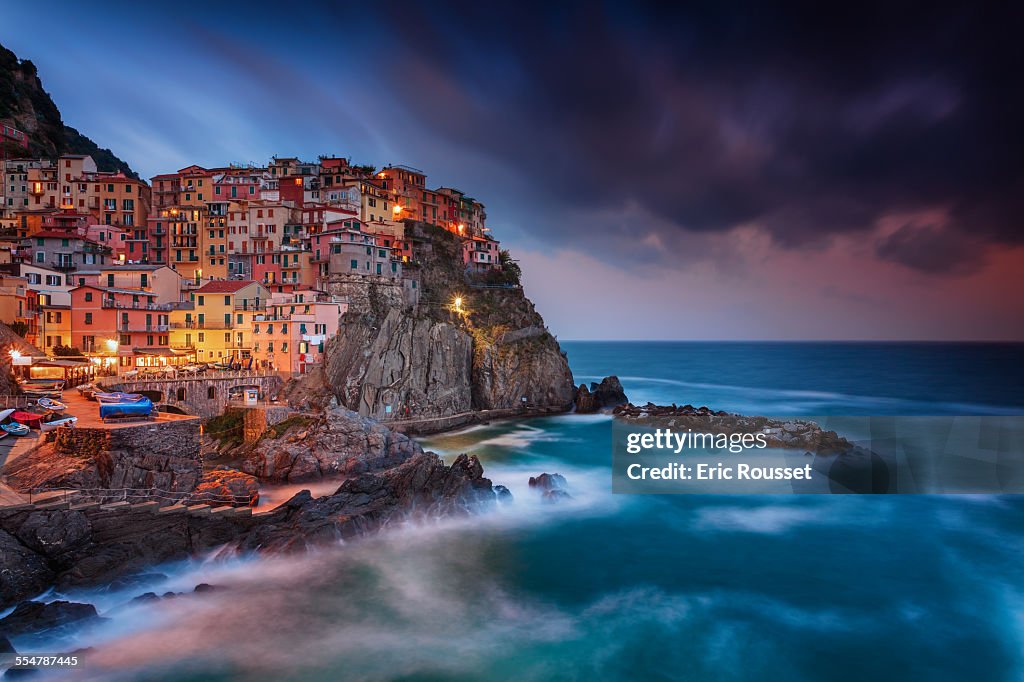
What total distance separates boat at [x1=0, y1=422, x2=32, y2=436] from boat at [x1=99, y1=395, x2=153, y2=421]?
7.71ft

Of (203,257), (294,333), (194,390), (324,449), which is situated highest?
(203,257)

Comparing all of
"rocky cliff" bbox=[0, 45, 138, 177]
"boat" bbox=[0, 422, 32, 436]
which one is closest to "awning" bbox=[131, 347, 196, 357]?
"boat" bbox=[0, 422, 32, 436]

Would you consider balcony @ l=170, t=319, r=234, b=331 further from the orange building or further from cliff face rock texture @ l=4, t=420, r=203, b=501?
Answer: cliff face rock texture @ l=4, t=420, r=203, b=501

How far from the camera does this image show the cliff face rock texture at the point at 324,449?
82.7ft

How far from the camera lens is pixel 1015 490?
26.3 meters

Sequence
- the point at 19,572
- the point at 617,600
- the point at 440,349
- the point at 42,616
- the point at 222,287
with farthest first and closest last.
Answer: the point at 440,349 < the point at 222,287 < the point at 617,600 < the point at 19,572 < the point at 42,616

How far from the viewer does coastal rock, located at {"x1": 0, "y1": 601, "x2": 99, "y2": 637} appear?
11.8 metres

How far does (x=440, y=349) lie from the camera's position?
4100 cm

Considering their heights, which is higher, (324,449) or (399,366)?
(399,366)

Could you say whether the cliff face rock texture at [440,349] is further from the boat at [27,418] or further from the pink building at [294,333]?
the boat at [27,418]

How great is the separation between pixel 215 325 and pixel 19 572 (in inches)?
1107

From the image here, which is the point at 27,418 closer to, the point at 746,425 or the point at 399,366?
the point at 399,366

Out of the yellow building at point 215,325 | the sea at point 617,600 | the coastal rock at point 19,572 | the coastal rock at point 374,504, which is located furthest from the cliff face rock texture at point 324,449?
the yellow building at point 215,325

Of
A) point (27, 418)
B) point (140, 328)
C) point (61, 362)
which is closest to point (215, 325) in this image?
point (140, 328)
